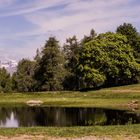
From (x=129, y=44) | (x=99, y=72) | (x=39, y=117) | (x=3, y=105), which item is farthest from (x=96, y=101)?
(x=129, y=44)

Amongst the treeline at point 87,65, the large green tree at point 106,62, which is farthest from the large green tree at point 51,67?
the large green tree at point 106,62

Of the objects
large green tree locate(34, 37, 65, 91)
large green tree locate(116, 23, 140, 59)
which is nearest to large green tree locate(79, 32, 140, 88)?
large green tree locate(116, 23, 140, 59)

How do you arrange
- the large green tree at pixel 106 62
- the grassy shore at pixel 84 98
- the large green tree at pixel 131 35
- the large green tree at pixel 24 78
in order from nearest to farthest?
the grassy shore at pixel 84 98 < the large green tree at pixel 106 62 < the large green tree at pixel 131 35 < the large green tree at pixel 24 78

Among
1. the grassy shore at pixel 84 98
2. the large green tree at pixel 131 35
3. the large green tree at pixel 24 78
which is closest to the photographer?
the grassy shore at pixel 84 98

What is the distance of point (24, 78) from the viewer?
144 m

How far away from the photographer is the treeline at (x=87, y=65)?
102 metres

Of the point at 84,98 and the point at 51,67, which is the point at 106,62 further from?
the point at 84,98

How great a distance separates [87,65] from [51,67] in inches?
765

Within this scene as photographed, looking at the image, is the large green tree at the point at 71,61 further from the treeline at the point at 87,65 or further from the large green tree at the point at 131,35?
the large green tree at the point at 131,35

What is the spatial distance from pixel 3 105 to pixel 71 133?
46.8m

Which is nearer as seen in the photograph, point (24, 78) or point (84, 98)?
point (84, 98)

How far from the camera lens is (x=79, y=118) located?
2092 inches

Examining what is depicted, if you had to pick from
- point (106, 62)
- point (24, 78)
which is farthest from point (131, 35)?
point (24, 78)

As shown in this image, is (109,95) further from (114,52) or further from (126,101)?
(114,52)
